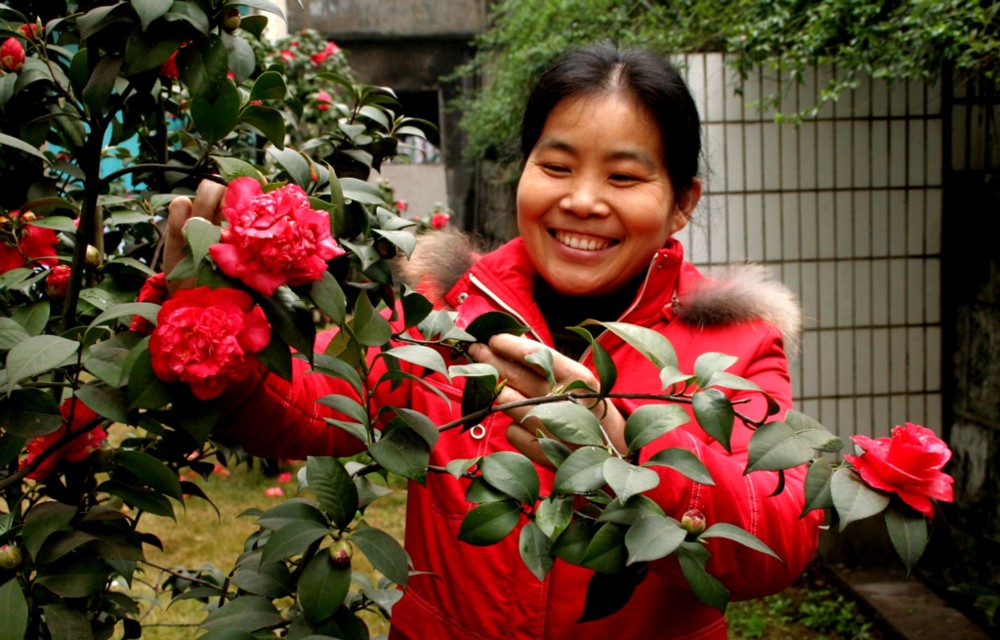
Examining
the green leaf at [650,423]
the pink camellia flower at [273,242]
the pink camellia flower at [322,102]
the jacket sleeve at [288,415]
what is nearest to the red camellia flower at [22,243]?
the jacket sleeve at [288,415]

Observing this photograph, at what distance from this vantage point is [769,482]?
1.24 meters

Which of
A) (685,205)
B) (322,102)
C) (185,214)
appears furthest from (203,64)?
(322,102)

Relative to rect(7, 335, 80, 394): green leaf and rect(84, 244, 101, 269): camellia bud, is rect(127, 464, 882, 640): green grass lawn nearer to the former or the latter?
rect(84, 244, 101, 269): camellia bud

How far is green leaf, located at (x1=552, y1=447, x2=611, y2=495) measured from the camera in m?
0.88

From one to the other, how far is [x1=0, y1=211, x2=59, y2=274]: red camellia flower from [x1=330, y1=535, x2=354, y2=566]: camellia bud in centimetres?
60

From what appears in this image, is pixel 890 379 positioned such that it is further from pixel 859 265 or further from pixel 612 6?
pixel 612 6

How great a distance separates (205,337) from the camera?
82 cm

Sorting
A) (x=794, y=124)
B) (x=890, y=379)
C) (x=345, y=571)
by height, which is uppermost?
(x=794, y=124)

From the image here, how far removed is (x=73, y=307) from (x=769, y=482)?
2.79ft

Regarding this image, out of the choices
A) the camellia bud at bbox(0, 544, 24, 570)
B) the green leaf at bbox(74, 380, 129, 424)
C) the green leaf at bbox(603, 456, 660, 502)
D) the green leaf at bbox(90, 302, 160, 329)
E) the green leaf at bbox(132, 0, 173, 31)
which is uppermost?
the green leaf at bbox(132, 0, 173, 31)

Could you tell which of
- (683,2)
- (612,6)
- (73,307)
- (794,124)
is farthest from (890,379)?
(73,307)

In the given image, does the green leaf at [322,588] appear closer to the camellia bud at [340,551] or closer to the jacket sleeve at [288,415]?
the camellia bud at [340,551]

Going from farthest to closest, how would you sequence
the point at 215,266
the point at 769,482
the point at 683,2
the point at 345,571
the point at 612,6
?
the point at 612,6, the point at 683,2, the point at 769,482, the point at 345,571, the point at 215,266

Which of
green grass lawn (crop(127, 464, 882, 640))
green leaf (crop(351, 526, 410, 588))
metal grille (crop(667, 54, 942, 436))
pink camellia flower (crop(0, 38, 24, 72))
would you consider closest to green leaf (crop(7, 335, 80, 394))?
green leaf (crop(351, 526, 410, 588))
